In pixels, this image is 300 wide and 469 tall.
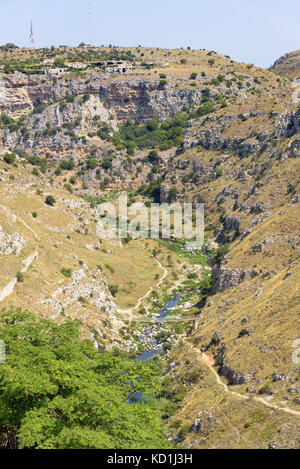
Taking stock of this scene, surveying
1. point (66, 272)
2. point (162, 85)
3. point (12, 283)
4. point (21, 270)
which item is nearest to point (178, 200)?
point (162, 85)

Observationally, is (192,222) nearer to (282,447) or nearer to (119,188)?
(119,188)

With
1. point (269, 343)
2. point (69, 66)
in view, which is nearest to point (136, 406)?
point (269, 343)

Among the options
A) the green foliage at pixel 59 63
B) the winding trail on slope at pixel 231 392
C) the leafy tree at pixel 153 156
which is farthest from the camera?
the green foliage at pixel 59 63

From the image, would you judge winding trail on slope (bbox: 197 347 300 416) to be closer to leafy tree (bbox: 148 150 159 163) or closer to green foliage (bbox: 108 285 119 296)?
green foliage (bbox: 108 285 119 296)

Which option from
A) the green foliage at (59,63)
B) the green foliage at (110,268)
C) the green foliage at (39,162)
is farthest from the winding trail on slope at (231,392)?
the green foliage at (59,63)

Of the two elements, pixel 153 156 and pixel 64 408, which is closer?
pixel 64 408

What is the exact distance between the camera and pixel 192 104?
522 feet

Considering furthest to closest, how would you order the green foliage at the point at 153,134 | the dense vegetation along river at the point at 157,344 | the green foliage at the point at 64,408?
the green foliage at the point at 153,134 < the dense vegetation along river at the point at 157,344 < the green foliage at the point at 64,408

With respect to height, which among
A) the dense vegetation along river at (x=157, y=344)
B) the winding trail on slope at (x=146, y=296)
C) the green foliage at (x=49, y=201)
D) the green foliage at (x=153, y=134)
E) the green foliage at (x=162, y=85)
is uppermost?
the green foliage at (x=162, y=85)

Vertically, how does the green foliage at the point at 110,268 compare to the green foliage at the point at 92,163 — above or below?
below

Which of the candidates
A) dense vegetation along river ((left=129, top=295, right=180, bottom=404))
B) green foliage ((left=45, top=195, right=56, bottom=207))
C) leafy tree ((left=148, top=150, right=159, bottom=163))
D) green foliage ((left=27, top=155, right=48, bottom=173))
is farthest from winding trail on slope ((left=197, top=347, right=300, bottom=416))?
green foliage ((left=27, top=155, right=48, bottom=173))

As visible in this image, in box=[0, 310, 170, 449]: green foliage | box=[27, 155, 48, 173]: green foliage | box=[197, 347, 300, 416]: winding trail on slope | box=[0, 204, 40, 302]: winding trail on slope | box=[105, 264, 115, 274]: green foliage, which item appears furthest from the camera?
box=[27, 155, 48, 173]: green foliage

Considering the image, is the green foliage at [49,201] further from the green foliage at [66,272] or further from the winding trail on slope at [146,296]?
the green foliage at [66,272]

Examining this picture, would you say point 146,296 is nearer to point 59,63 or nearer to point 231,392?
point 231,392
